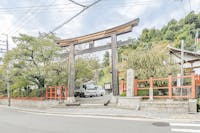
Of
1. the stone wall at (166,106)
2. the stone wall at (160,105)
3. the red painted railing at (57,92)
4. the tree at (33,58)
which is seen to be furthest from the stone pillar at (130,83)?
the tree at (33,58)

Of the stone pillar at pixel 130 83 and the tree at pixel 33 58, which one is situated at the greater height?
the tree at pixel 33 58

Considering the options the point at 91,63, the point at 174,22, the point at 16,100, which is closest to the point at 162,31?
the point at 174,22

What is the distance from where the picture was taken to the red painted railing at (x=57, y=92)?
57.3 feet

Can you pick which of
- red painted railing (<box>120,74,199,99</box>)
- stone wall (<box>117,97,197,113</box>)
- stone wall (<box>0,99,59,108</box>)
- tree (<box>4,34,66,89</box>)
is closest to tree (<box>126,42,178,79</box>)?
red painted railing (<box>120,74,199,99</box>)

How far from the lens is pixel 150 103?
1130cm

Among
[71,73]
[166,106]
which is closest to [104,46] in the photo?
[71,73]

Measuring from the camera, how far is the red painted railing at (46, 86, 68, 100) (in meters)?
17.5

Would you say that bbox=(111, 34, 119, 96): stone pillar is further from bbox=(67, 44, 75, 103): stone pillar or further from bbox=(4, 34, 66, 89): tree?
bbox=(4, 34, 66, 89): tree

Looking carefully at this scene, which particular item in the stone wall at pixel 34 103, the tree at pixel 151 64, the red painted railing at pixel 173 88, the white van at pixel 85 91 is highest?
the tree at pixel 151 64

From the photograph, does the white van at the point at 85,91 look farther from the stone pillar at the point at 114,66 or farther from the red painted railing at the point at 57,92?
the stone pillar at the point at 114,66

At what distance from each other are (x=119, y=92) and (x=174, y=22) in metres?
30.9

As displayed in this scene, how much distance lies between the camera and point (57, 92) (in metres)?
17.5

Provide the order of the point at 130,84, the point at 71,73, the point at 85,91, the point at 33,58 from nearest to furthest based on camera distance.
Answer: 1. the point at 130,84
2. the point at 71,73
3. the point at 33,58
4. the point at 85,91

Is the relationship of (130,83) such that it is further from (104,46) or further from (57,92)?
(57,92)
